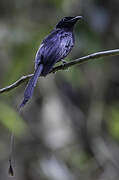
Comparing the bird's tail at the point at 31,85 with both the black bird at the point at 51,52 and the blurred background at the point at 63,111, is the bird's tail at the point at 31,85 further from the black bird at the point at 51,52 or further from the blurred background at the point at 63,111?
the blurred background at the point at 63,111

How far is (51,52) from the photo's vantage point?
465 cm

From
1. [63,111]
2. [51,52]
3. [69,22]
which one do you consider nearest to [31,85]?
[51,52]

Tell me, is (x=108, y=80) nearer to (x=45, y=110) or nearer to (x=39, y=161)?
(x=45, y=110)

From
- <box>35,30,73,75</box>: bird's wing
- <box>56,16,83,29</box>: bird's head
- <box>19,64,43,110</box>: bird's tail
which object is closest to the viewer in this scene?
<box>19,64,43,110</box>: bird's tail

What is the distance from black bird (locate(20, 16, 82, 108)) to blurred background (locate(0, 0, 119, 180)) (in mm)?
2931

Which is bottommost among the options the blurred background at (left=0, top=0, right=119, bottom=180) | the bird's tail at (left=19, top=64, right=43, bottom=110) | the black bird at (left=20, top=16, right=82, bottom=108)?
the blurred background at (left=0, top=0, right=119, bottom=180)

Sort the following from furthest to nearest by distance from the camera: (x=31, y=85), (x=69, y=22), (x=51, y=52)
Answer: (x=69, y=22) < (x=51, y=52) < (x=31, y=85)

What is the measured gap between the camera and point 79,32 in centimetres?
788

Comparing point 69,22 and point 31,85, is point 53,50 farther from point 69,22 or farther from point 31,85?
point 69,22

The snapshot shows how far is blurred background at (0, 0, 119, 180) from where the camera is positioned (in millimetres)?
8562

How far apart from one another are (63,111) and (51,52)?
429 centimetres

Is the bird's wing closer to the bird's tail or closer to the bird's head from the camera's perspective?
the bird's tail

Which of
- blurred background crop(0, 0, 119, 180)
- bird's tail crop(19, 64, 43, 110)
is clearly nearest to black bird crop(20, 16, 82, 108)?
bird's tail crop(19, 64, 43, 110)

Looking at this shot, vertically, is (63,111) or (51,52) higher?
(51,52)
